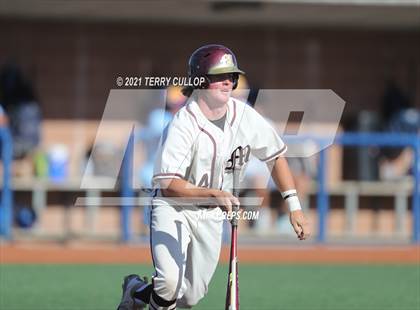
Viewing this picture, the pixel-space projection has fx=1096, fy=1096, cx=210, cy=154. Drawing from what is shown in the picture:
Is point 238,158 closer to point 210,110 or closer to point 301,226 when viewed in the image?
point 210,110

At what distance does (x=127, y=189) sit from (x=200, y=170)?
266 inches

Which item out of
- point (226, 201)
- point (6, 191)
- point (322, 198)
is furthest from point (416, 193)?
point (226, 201)

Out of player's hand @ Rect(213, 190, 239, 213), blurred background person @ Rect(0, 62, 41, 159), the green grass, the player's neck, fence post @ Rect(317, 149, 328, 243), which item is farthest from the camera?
blurred background person @ Rect(0, 62, 41, 159)

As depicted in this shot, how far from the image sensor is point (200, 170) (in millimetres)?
6551

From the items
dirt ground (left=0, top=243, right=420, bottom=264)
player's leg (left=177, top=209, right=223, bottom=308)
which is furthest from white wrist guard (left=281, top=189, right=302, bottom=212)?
dirt ground (left=0, top=243, right=420, bottom=264)

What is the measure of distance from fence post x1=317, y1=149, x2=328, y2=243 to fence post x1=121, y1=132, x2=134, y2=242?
7.67ft

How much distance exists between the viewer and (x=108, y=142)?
575 inches

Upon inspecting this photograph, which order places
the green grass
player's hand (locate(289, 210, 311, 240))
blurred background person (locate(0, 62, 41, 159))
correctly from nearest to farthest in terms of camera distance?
1. player's hand (locate(289, 210, 311, 240))
2. the green grass
3. blurred background person (locate(0, 62, 41, 159))

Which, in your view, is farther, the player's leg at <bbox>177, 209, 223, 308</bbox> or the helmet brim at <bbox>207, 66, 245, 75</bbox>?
the player's leg at <bbox>177, 209, 223, 308</bbox>

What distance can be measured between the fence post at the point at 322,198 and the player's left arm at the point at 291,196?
683 cm

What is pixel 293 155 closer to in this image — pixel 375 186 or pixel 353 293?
pixel 375 186

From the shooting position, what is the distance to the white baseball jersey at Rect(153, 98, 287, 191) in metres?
6.36

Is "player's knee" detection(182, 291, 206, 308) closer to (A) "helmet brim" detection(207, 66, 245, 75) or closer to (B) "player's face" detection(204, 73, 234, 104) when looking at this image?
(B) "player's face" detection(204, 73, 234, 104)

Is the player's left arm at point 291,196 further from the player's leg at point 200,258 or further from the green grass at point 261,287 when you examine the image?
the green grass at point 261,287
